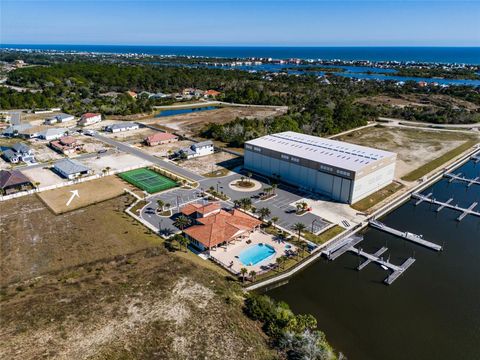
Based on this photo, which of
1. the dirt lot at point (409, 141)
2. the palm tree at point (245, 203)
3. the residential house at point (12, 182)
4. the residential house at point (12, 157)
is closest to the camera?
the palm tree at point (245, 203)

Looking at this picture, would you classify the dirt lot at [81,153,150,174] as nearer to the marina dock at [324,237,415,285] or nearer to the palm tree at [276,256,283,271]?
the palm tree at [276,256,283,271]

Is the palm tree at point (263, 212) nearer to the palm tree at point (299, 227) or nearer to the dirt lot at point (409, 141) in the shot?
the palm tree at point (299, 227)

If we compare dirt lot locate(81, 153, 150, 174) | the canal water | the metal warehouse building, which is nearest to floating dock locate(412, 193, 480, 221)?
the canal water

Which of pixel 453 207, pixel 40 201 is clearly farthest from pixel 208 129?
pixel 453 207

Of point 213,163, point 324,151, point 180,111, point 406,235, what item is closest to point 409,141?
point 324,151

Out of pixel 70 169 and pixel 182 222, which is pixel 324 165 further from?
pixel 70 169

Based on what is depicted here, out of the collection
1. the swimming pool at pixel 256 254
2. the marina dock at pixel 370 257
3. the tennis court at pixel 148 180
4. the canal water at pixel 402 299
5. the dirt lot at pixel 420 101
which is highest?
the dirt lot at pixel 420 101

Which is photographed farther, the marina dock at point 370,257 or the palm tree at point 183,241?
the palm tree at point 183,241

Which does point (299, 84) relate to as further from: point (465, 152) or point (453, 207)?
point (453, 207)

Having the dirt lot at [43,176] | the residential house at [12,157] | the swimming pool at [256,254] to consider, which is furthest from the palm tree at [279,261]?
the residential house at [12,157]
